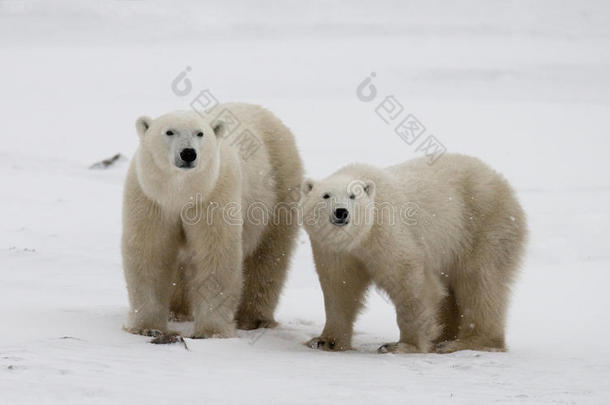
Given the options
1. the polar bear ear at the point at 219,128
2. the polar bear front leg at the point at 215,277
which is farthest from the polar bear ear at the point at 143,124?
the polar bear front leg at the point at 215,277

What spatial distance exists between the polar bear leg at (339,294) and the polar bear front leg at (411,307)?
169 mm

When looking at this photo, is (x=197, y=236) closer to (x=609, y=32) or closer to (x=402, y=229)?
(x=402, y=229)

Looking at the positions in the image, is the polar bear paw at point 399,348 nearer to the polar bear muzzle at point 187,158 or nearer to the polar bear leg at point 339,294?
the polar bear leg at point 339,294

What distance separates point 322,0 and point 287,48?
19.9ft

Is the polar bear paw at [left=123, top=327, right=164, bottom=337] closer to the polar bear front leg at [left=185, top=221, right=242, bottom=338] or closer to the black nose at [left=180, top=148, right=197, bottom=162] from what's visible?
the polar bear front leg at [left=185, top=221, right=242, bottom=338]

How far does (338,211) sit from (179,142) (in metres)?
0.96

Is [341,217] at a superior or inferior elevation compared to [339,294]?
superior

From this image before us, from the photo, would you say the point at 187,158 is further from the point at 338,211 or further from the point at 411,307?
the point at 411,307

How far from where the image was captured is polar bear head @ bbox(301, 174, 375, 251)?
512cm

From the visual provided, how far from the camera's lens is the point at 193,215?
17.1 feet

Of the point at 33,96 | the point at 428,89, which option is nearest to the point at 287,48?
the point at 428,89

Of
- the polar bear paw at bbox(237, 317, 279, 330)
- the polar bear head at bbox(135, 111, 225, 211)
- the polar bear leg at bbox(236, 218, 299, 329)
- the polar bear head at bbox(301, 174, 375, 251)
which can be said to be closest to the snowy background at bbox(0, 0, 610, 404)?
the polar bear paw at bbox(237, 317, 279, 330)

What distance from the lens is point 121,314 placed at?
6035 mm

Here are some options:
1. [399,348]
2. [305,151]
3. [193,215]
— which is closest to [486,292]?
[399,348]
